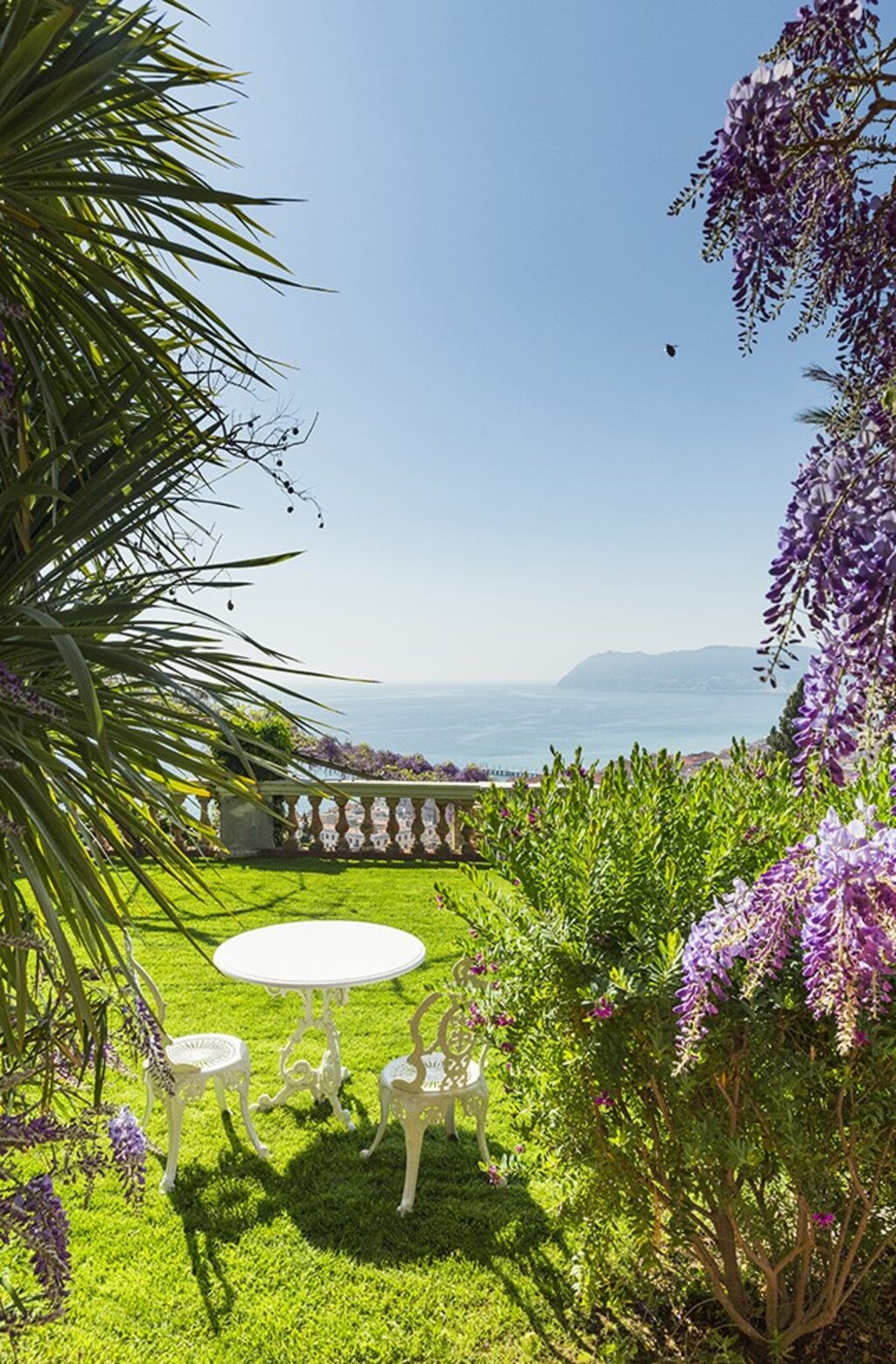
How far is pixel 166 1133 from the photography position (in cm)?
334

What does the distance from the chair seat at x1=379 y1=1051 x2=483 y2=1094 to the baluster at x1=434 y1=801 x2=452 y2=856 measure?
4.83 meters

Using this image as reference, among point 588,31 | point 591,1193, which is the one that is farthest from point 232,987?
point 588,31

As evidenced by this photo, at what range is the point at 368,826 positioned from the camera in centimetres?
813

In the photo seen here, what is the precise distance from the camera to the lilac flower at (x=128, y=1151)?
1.59 meters

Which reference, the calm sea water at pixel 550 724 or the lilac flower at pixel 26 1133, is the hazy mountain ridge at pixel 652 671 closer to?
the calm sea water at pixel 550 724

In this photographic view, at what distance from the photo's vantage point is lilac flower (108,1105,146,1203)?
1587mm

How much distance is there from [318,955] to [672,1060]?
2.27 metres

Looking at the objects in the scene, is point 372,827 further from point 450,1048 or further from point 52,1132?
point 52,1132

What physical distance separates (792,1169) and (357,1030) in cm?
316

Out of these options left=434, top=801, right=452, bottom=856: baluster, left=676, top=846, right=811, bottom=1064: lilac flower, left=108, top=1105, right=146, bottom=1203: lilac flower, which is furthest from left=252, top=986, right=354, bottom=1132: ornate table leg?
left=434, top=801, right=452, bottom=856: baluster

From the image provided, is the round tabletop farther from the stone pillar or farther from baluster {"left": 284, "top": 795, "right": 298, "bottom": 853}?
the stone pillar

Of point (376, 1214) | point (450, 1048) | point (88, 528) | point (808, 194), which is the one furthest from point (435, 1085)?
point (808, 194)

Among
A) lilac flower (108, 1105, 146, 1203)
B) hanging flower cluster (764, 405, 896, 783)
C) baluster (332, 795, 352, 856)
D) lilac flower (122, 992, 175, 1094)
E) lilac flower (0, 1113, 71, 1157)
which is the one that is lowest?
baluster (332, 795, 352, 856)

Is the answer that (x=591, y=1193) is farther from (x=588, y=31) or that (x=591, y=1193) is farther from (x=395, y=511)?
(x=395, y=511)
